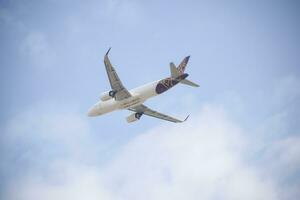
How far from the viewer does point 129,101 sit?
61.8 meters

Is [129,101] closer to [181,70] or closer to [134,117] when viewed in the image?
[134,117]

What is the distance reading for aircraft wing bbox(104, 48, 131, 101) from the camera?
56688mm

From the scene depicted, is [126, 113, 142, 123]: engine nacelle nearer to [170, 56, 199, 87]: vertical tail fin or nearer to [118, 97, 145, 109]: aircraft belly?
[118, 97, 145, 109]: aircraft belly

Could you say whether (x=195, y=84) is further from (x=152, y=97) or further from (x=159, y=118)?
(x=159, y=118)

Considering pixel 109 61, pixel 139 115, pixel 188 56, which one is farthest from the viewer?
pixel 139 115

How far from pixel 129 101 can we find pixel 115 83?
12.4ft

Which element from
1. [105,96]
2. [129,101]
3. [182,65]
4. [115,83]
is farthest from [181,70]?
[105,96]

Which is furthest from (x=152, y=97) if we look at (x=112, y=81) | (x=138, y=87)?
(x=112, y=81)

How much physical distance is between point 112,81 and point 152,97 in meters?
6.01

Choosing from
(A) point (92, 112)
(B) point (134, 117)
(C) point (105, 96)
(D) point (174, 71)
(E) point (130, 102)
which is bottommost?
(E) point (130, 102)

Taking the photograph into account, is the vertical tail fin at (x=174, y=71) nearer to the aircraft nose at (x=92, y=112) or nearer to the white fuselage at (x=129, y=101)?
the white fuselage at (x=129, y=101)

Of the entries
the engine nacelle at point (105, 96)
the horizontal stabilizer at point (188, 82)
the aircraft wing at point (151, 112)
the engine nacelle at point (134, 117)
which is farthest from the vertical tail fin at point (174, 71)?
the engine nacelle at point (134, 117)

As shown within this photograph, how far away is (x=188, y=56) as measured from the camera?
2368 inches

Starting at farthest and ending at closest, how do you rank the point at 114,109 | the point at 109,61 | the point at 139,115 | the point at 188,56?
the point at 139,115 < the point at 114,109 < the point at 188,56 < the point at 109,61
